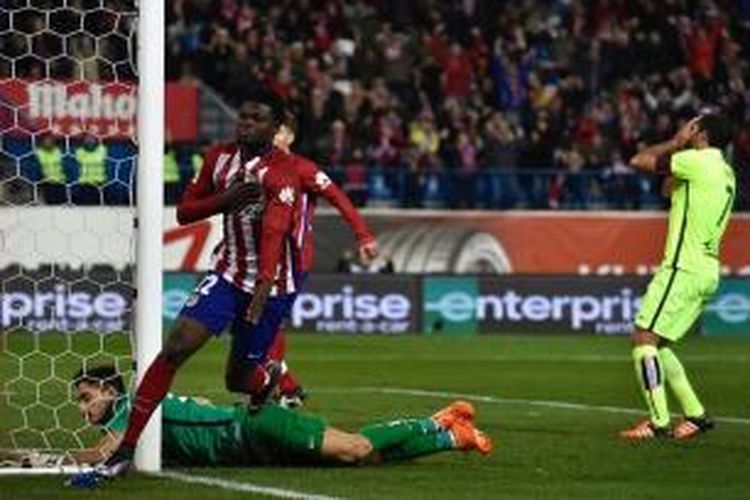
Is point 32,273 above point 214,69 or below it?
below

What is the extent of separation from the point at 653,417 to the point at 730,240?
52.6 ft

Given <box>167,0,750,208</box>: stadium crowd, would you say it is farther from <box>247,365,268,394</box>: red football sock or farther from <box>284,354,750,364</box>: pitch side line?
<box>247,365,268,394</box>: red football sock

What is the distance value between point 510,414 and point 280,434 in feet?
15.6

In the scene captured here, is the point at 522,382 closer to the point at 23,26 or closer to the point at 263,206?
the point at 23,26

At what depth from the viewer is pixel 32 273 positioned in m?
24.8

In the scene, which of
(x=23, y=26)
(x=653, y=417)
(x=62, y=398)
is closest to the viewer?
(x=653, y=417)

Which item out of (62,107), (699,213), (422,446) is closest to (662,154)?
(699,213)

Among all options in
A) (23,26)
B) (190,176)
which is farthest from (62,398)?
(190,176)

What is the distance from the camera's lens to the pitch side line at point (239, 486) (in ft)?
33.6

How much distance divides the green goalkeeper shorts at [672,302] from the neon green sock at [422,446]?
3.06m

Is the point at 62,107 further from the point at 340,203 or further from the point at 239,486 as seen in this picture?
the point at 239,486

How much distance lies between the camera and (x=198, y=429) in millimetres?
11500

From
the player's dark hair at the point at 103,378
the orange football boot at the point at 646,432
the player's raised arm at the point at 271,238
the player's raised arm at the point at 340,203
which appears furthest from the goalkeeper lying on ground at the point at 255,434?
the orange football boot at the point at 646,432

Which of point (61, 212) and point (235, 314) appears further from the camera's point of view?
point (61, 212)
